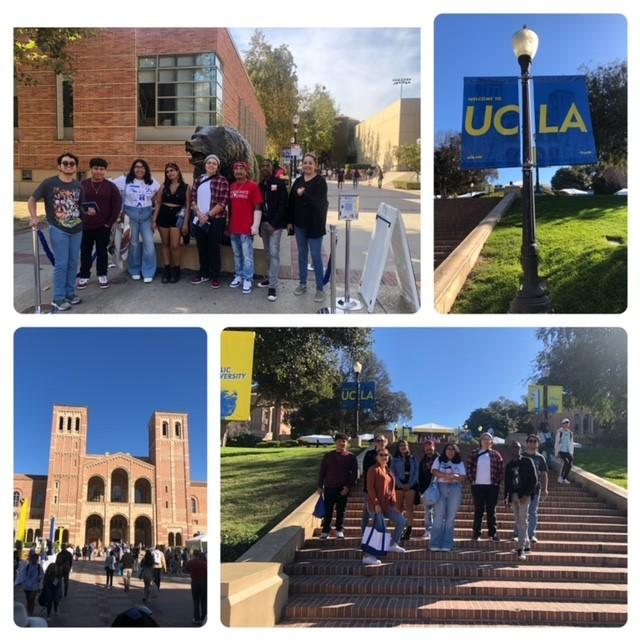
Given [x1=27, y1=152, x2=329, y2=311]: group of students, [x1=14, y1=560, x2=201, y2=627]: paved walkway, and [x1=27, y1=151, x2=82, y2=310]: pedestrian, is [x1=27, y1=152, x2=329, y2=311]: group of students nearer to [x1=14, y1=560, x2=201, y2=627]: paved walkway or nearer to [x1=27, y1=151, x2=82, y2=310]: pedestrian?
[x1=27, y1=151, x2=82, y2=310]: pedestrian

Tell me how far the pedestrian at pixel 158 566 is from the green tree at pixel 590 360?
10.4 ft

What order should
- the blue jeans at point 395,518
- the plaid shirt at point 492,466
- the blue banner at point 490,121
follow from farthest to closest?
the plaid shirt at point 492,466 → the blue jeans at point 395,518 → the blue banner at point 490,121

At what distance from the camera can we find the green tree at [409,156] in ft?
17.1

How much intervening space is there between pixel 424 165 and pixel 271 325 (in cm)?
170

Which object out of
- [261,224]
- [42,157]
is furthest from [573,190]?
[42,157]

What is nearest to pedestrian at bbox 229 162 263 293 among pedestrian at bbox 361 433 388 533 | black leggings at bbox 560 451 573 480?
pedestrian at bbox 361 433 388 533

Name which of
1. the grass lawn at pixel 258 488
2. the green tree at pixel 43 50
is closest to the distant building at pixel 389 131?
the green tree at pixel 43 50

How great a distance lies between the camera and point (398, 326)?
512 cm

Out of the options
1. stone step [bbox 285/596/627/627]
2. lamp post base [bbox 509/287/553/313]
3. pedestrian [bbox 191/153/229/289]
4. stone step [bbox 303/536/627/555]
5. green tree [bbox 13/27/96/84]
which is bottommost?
stone step [bbox 285/596/627/627]

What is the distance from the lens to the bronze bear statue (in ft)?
19.7

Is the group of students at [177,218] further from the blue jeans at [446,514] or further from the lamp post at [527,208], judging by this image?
the blue jeans at [446,514]

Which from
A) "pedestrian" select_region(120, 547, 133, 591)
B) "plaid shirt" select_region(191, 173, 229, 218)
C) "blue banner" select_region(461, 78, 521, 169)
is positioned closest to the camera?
"pedestrian" select_region(120, 547, 133, 591)

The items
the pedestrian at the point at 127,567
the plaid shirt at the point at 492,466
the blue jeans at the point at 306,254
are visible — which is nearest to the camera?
the pedestrian at the point at 127,567

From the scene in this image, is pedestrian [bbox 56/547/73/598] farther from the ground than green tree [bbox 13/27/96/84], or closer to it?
closer to it
